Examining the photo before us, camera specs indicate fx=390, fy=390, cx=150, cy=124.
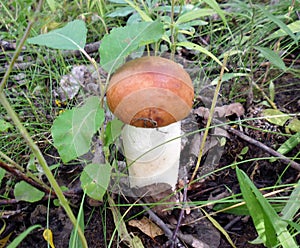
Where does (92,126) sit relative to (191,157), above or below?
above

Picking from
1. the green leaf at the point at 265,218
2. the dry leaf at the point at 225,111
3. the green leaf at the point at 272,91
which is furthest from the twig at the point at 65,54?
the green leaf at the point at 265,218

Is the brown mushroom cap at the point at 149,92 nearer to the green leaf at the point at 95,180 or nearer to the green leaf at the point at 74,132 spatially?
the green leaf at the point at 74,132

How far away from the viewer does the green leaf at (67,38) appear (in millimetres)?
1263

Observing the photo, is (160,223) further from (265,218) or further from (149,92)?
(149,92)

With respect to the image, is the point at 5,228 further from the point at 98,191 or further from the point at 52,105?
the point at 52,105

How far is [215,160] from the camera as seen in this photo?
1847 millimetres

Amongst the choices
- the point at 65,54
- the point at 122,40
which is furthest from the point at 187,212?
the point at 65,54

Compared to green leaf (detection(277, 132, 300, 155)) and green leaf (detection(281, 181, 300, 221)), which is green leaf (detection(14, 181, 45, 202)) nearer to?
green leaf (detection(281, 181, 300, 221))

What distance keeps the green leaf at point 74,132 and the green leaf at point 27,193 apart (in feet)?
1.37

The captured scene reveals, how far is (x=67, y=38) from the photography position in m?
1.30

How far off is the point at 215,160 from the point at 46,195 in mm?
784

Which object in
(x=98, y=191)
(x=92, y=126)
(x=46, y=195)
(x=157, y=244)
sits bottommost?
(x=157, y=244)

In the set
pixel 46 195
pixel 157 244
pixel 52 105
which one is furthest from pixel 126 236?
pixel 52 105

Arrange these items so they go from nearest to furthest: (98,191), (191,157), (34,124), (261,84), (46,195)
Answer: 1. (98,191)
2. (46,195)
3. (191,157)
4. (34,124)
5. (261,84)
